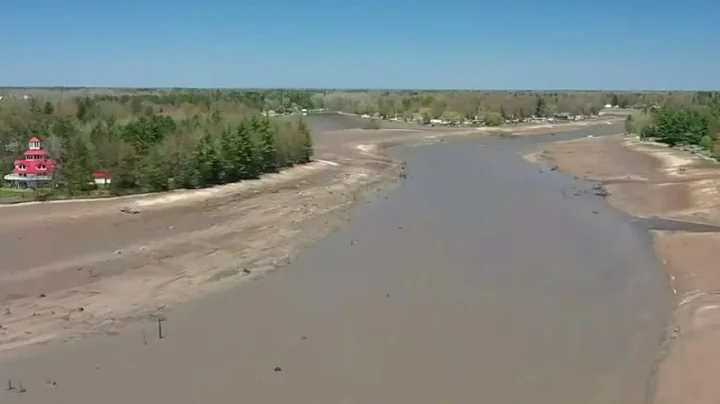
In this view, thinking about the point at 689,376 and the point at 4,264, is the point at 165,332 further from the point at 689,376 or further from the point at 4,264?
the point at 689,376

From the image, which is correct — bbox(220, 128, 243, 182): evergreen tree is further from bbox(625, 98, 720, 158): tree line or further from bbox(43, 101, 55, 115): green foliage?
bbox(625, 98, 720, 158): tree line

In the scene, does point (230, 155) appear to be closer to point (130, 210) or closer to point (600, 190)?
point (130, 210)

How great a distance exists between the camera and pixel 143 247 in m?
25.9

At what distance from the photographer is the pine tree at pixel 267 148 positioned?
46.2 meters

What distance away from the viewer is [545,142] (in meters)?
85.1

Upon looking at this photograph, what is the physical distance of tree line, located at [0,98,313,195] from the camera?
38156mm

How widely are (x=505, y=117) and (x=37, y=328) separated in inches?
4447

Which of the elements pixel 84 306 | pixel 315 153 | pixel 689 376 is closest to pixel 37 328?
pixel 84 306

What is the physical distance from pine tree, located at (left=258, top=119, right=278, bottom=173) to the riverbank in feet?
67.8

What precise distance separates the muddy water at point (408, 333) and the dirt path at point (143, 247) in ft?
4.24

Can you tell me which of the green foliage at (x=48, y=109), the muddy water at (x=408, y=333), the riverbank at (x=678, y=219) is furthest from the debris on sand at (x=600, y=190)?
the green foliage at (x=48, y=109)

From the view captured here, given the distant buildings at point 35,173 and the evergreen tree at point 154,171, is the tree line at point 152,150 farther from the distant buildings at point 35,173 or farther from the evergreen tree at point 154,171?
the distant buildings at point 35,173

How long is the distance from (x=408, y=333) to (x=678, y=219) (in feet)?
62.7

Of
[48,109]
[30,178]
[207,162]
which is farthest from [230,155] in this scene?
[48,109]
